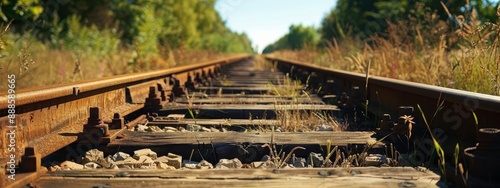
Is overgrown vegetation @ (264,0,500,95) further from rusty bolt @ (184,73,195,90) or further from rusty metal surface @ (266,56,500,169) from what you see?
rusty bolt @ (184,73,195,90)

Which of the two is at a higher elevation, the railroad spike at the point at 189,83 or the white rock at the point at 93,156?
the railroad spike at the point at 189,83

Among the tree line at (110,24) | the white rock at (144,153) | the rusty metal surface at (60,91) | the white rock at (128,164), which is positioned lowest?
the white rock at (128,164)

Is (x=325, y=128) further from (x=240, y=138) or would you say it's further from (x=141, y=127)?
(x=141, y=127)

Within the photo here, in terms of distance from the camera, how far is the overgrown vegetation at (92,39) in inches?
247

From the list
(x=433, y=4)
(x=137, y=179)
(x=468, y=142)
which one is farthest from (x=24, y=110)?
(x=433, y=4)

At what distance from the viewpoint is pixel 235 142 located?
2555 mm

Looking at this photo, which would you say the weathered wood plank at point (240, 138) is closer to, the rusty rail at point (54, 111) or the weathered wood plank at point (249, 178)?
the rusty rail at point (54, 111)

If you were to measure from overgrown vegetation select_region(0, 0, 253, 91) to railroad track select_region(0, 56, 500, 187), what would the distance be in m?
0.82

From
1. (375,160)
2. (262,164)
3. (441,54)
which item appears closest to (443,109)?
(375,160)

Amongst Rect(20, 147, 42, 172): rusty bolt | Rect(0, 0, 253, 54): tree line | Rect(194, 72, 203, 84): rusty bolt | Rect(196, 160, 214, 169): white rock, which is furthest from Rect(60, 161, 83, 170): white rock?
Rect(0, 0, 253, 54): tree line

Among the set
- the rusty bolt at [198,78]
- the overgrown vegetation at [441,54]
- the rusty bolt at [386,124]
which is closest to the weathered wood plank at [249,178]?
the rusty bolt at [386,124]

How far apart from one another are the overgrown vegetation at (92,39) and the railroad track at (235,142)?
2.69 feet

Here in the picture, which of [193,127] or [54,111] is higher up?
[54,111]

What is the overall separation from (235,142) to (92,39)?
13.3 meters
